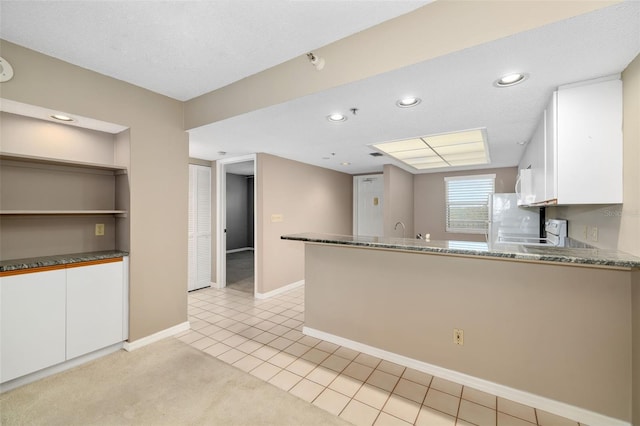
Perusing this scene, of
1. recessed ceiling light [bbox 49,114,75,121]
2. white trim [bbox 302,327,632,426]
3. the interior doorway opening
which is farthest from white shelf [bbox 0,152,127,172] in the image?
the interior doorway opening

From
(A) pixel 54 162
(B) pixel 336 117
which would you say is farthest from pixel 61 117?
(B) pixel 336 117

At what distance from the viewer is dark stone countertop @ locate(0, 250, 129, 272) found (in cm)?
212

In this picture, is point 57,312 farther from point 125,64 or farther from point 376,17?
point 376,17

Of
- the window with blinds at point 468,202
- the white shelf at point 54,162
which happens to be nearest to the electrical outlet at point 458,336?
the white shelf at point 54,162

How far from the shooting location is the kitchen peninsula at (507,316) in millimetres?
1735

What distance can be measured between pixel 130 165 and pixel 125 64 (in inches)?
35.8

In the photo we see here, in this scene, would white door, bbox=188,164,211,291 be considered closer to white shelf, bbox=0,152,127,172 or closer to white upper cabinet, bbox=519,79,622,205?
white shelf, bbox=0,152,127,172

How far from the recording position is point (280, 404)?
1.98 metres

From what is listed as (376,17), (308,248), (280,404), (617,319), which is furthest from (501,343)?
(376,17)

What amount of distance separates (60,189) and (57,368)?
1591 millimetres

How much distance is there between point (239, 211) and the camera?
964 cm

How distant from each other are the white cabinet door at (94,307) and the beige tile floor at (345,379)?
722 millimetres

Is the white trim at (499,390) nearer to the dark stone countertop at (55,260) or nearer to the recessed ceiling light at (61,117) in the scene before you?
the dark stone countertop at (55,260)

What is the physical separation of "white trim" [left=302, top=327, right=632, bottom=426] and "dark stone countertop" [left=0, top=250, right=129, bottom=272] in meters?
2.46
